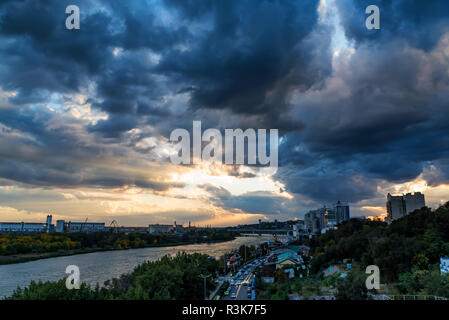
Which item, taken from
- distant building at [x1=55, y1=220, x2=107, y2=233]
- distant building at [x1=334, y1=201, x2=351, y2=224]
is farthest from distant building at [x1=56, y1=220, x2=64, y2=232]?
distant building at [x1=334, y1=201, x2=351, y2=224]

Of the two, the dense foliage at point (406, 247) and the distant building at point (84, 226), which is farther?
the distant building at point (84, 226)

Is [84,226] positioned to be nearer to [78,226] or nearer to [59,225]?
[78,226]

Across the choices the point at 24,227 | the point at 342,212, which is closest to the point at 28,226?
the point at 24,227

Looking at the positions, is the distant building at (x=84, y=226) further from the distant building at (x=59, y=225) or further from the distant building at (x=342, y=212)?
the distant building at (x=342, y=212)

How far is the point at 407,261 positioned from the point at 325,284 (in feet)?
14.3

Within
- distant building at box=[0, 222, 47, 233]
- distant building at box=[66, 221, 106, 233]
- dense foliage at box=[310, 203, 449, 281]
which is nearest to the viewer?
dense foliage at box=[310, 203, 449, 281]

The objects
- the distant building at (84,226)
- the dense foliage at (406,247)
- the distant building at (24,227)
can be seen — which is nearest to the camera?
the dense foliage at (406,247)

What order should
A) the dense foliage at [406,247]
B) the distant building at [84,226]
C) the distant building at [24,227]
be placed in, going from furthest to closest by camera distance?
the distant building at [84,226] → the distant building at [24,227] → the dense foliage at [406,247]

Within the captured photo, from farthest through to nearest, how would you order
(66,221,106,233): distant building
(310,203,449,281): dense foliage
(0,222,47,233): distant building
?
(66,221,106,233): distant building
(0,222,47,233): distant building
(310,203,449,281): dense foliage

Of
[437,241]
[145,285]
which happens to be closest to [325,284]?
[437,241]

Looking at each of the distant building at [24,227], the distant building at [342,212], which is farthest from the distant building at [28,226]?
the distant building at [342,212]

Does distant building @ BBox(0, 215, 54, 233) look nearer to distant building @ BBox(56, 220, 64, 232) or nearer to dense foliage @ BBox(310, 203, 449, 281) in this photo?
distant building @ BBox(56, 220, 64, 232)
